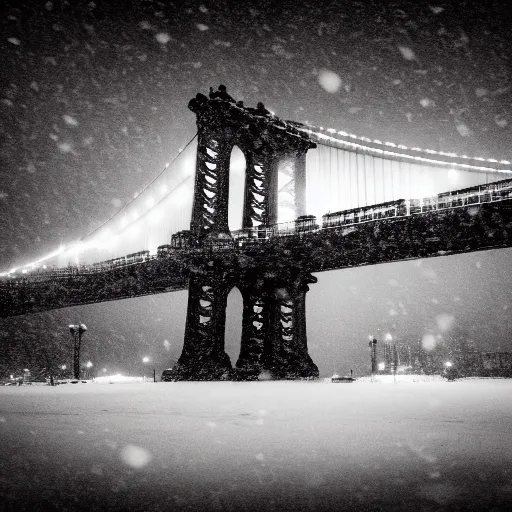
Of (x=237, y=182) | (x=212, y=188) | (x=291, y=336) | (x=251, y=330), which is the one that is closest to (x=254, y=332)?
(x=251, y=330)

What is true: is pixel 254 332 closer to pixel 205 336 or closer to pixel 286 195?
pixel 205 336

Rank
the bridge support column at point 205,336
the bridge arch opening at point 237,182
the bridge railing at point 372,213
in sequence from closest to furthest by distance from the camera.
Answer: the bridge railing at point 372,213 → the bridge support column at point 205,336 → the bridge arch opening at point 237,182

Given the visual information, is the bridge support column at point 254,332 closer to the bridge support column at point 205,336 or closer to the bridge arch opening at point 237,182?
the bridge support column at point 205,336

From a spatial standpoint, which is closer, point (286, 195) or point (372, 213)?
point (372, 213)

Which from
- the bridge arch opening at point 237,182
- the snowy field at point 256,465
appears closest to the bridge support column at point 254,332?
the bridge arch opening at point 237,182

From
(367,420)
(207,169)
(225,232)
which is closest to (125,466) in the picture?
(367,420)

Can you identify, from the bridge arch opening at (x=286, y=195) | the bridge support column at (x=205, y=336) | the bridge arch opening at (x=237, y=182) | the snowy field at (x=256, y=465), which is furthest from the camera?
the bridge arch opening at (x=237, y=182)

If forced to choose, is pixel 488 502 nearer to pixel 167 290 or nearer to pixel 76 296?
pixel 167 290
